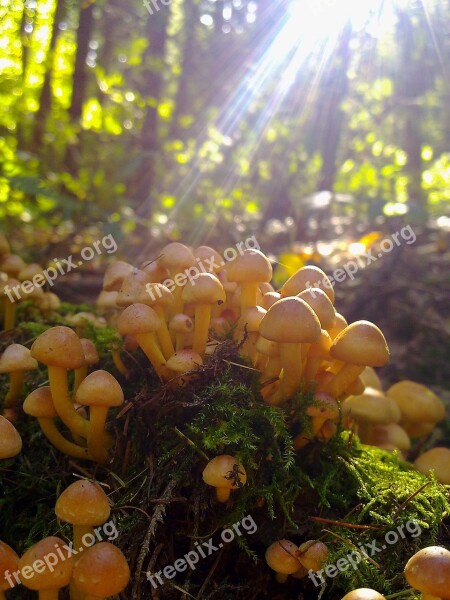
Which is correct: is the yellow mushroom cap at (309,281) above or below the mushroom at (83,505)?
above

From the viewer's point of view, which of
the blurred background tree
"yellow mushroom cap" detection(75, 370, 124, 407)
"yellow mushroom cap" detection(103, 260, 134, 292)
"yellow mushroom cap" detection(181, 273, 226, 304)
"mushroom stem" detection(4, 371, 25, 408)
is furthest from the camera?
the blurred background tree

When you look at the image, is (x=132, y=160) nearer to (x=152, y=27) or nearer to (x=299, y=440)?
(x=152, y=27)

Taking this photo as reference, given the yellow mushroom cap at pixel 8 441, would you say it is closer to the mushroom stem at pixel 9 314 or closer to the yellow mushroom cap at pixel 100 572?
the yellow mushroom cap at pixel 100 572

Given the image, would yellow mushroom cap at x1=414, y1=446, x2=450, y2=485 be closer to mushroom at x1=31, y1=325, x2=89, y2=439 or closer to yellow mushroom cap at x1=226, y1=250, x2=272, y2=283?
yellow mushroom cap at x1=226, y1=250, x2=272, y2=283

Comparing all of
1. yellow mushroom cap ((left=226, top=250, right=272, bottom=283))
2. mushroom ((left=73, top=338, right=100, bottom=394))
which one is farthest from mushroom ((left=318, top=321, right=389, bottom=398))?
mushroom ((left=73, top=338, right=100, bottom=394))

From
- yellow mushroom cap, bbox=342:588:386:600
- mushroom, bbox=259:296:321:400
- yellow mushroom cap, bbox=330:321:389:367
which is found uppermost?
mushroom, bbox=259:296:321:400

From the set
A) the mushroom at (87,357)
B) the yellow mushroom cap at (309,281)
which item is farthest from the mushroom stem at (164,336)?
the yellow mushroom cap at (309,281)

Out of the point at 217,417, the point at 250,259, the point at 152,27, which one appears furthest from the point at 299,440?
the point at 152,27
